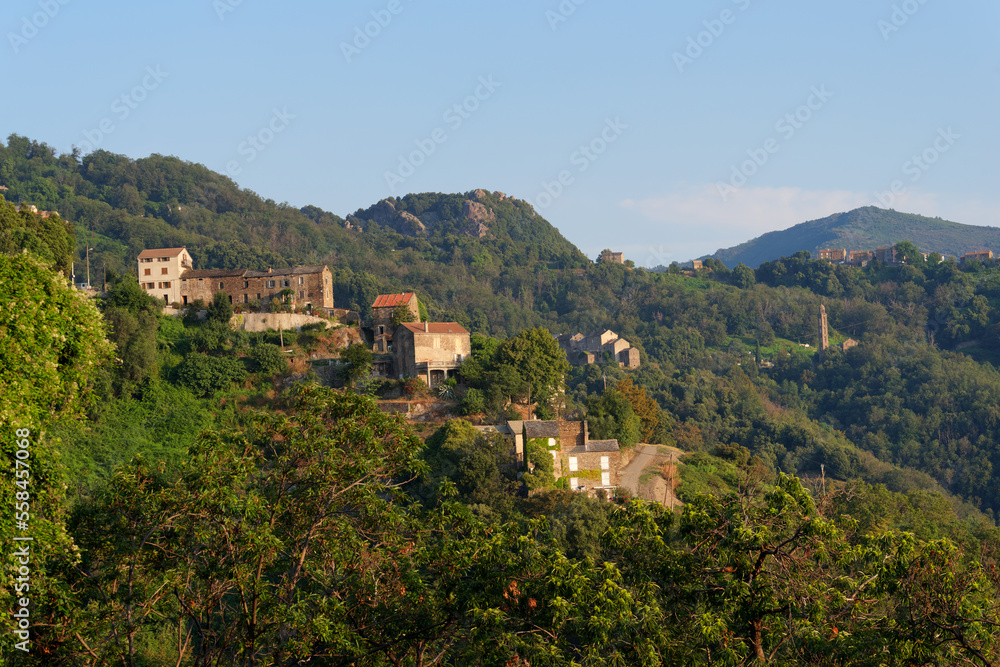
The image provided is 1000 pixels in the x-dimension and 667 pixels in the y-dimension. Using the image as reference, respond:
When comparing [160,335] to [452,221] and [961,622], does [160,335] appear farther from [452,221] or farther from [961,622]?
[452,221]

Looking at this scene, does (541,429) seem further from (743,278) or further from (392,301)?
(743,278)

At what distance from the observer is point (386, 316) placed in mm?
47438

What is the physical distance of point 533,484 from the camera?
119 ft

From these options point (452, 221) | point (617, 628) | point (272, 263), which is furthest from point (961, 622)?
point (452, 221)

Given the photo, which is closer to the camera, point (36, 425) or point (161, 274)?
point (36, 425)

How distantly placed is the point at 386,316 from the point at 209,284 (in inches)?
370

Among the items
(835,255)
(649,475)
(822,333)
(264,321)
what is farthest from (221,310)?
(835,255)

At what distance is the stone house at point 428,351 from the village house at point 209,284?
644cm

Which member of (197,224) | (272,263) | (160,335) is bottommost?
(160,335)

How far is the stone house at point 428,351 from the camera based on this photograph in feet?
143

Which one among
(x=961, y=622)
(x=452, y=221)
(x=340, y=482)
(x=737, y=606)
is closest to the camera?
(x=961, y=622)

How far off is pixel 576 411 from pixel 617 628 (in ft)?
114

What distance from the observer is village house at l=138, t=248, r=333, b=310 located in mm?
47594

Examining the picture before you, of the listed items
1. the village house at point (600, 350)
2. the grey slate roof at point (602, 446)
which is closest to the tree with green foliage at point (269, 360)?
the grey slate roof at point (602, 446)
